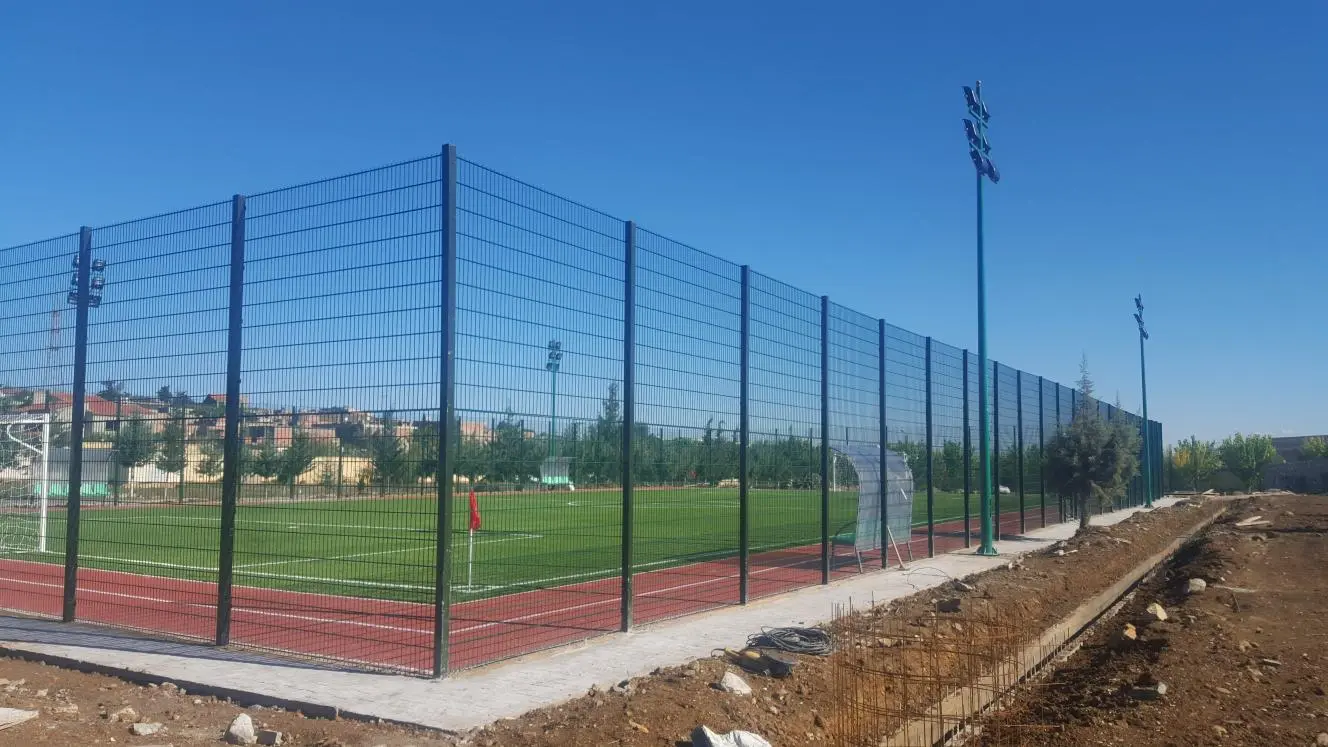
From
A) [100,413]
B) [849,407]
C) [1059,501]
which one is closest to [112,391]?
[100,413]

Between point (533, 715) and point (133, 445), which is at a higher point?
point (133, 445)

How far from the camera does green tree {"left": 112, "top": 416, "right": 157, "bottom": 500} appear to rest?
34.5 ft

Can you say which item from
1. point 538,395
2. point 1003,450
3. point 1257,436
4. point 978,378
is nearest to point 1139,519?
point 1003,450

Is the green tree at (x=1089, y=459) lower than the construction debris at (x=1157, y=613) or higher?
higher

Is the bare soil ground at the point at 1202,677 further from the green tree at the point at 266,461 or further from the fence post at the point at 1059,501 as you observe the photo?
the fence post at the point at 1059,501

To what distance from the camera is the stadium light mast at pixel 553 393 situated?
945cm

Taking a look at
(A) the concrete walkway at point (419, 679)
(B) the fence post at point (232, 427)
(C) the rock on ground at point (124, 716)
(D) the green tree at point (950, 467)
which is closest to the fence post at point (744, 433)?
(A) the concrete walkway at point (419, 679)

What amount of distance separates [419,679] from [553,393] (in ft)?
9.62

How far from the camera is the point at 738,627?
1067 centimetres

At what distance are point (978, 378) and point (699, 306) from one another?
37.9ft

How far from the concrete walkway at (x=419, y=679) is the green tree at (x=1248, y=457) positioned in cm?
7096

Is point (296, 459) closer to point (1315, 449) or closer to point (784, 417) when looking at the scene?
point (784, 417)

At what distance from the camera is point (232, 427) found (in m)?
9.61

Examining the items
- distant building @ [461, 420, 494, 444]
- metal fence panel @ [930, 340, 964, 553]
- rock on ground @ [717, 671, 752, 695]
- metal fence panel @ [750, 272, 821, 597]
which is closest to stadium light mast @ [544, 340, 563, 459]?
distant building @ [461, 420, 494, 444]
